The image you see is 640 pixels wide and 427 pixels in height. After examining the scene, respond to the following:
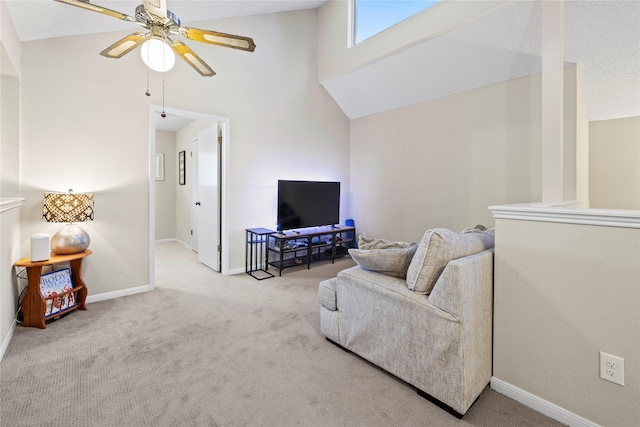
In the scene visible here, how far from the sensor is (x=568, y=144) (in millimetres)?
3234

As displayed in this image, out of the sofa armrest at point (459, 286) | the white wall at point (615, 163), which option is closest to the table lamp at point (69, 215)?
the sofa armrest at point (459, 286)

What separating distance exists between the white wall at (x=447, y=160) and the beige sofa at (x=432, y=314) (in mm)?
2053

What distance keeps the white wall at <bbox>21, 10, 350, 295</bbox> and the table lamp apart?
25cm

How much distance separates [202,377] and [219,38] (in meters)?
2.33

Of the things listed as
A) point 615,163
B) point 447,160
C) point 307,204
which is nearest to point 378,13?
point 447,160

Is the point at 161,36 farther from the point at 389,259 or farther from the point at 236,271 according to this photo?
the point at 236,271

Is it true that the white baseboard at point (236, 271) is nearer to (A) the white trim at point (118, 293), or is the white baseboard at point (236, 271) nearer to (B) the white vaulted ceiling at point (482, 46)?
(A) the white trim at point (118, 293)

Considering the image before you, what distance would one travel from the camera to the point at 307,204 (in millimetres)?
4637

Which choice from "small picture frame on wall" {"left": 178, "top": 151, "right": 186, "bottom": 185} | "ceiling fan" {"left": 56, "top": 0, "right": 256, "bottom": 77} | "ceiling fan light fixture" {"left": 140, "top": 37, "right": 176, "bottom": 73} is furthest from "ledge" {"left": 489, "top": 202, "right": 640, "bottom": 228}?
"small picture frame on wall" {"left": 178, "top": 151, "right": 186, "bottom": 185}

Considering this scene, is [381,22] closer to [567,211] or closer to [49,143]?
[567,211]

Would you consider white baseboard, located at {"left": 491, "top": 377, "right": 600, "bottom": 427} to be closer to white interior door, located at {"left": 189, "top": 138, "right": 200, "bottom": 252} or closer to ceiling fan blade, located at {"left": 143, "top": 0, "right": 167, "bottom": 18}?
ceiling fan blade, located at {"left": 143, "top": 0, "right": 167, "bottom": 18}

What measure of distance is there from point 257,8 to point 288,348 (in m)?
4.12

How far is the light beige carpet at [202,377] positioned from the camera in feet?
5.17

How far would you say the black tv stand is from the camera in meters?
4.22
